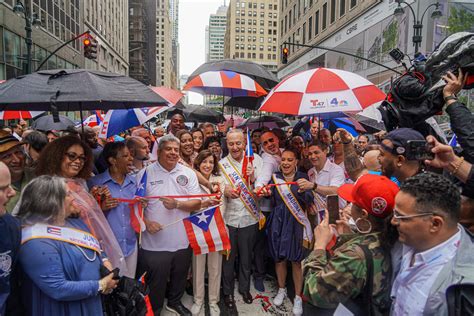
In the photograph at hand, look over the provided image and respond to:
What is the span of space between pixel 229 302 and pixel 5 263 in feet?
9.37

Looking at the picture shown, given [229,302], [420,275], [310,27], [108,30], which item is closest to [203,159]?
[229,302]

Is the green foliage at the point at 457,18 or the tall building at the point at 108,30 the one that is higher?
the tall building at the point at 108,30

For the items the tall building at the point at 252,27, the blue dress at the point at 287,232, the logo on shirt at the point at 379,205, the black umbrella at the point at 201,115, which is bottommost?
the blue dress at the point at 287,232

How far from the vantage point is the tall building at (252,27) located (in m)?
105

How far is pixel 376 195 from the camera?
1927 mm

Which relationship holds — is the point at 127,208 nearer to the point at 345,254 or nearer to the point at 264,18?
the point at 345,254

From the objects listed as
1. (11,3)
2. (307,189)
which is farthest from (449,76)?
(11,3)

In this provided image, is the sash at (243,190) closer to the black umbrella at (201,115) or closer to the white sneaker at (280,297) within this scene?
the white sneaker at (280,297)

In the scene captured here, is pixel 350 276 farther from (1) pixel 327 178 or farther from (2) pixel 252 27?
(2) pixel 252 27

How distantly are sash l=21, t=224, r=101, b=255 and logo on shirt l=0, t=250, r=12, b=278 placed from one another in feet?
0.56

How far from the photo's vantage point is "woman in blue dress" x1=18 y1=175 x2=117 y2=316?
6.84 feet

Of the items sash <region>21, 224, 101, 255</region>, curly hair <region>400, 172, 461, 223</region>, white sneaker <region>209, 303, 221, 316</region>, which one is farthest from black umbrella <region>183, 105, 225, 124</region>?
curly hair <region>400, 172, 461, 223</region>

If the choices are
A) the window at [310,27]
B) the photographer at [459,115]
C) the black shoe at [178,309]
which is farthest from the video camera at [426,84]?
the window at [310,27]

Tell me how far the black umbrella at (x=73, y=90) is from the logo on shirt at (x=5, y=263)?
1.26 meters
